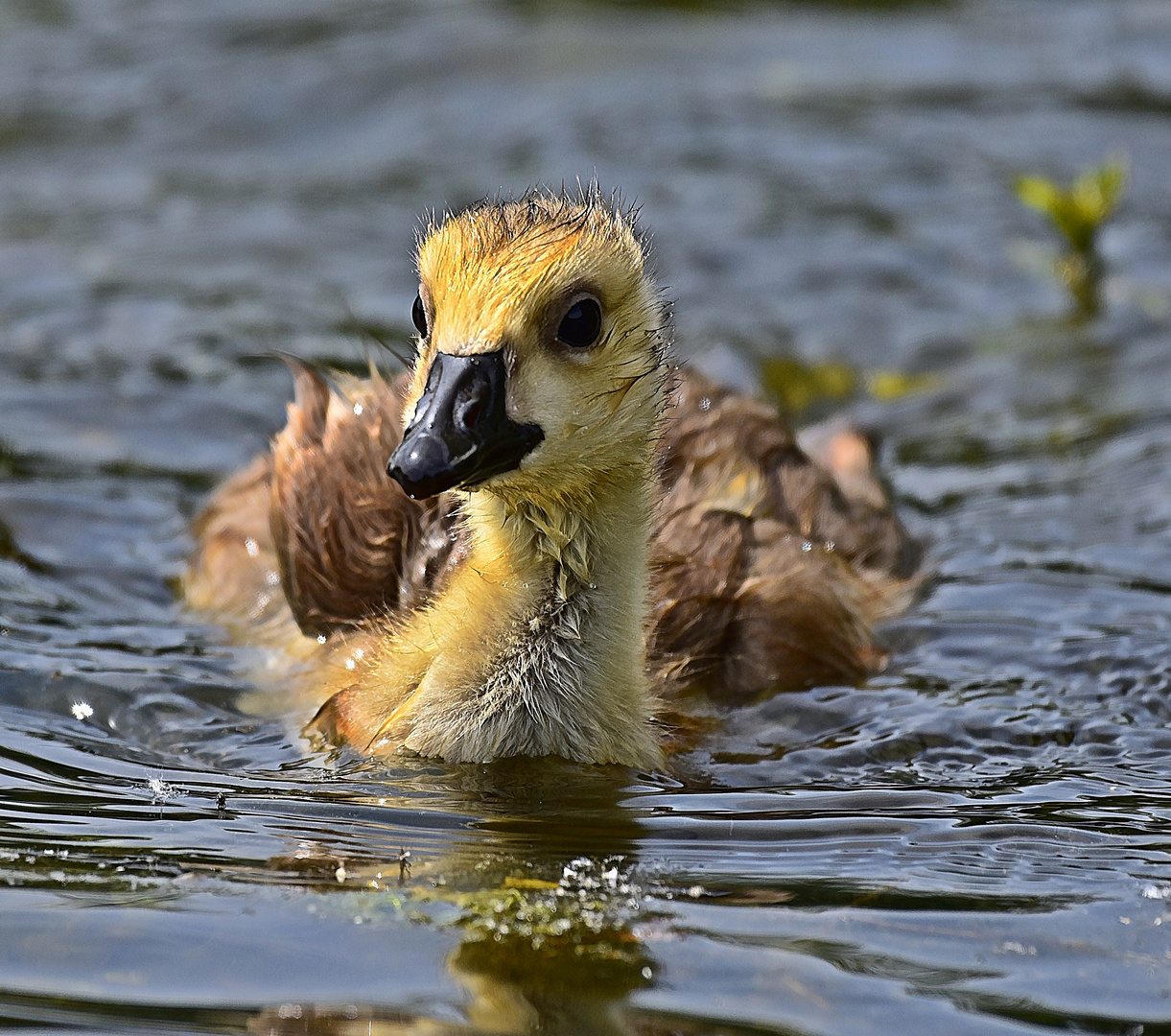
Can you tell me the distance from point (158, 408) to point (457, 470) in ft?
13.7

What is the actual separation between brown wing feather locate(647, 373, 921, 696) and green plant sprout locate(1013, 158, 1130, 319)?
109 inches

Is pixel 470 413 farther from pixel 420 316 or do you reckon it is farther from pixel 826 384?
pixel 826 384

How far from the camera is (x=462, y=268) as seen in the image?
472cm

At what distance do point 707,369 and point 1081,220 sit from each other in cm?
210

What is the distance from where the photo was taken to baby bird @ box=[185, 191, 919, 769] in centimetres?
466

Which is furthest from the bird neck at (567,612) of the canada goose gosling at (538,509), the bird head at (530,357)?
the bird head at (530,357)

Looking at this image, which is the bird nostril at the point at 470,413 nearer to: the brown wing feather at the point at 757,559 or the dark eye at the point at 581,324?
the dark eye at the point at 581,324

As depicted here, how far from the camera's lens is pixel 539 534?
499 cm

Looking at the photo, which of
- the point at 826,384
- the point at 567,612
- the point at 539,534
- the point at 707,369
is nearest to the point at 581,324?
the point at 539,534

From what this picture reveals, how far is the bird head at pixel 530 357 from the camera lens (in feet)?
14.6

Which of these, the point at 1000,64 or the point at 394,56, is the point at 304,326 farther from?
the point at 1000,64

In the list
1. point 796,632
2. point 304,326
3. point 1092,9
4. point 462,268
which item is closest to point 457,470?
point 462,268

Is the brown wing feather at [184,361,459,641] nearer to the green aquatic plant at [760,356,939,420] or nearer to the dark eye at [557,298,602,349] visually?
the dark eye at [557,298,602,349]

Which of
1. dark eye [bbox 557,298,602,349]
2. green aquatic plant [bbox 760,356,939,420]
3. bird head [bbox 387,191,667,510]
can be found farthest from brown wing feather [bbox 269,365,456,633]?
green aquatic plant [bbox 760,356,939,420]
